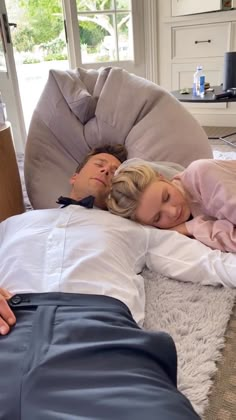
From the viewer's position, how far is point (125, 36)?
11.1ft

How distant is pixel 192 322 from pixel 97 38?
297cm

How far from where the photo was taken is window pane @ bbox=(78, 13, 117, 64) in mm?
3191

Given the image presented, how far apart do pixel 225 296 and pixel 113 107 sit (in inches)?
33.3

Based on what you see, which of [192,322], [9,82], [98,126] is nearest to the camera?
[192,322]

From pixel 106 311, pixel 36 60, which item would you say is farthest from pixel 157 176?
pixel 36 60

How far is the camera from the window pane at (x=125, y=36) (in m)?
3.32

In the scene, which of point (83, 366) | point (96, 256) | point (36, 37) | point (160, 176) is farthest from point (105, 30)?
point (83, 366)

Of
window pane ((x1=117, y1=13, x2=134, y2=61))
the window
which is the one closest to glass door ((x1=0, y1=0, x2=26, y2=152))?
the window

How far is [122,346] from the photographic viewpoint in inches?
26.1

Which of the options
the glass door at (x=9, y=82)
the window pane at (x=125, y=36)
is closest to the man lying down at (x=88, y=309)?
the glass door at (x=9, y=82)

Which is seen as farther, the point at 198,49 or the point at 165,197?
the point at 198,49

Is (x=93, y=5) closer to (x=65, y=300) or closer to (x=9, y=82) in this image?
(x=9, y=82)

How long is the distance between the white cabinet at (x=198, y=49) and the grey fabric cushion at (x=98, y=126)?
218 cm

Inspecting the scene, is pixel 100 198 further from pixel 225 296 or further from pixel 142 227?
pixel 225 296
